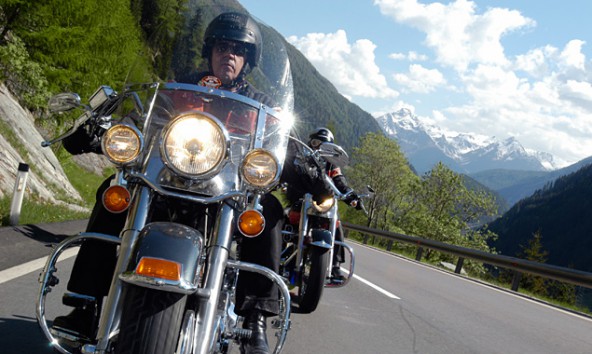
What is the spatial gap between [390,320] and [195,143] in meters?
4.21

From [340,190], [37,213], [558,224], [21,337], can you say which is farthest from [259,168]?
[558,224]

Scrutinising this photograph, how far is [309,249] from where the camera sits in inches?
213

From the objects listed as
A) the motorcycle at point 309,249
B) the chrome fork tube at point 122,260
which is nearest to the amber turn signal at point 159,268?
the chrome fork tube at point 122,260

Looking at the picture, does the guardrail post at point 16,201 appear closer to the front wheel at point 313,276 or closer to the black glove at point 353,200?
the front wheel at point 313,276

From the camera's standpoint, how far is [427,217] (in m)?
49.5

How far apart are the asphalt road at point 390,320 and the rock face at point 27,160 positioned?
1601mm

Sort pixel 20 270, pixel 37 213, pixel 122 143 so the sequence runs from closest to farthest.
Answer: pixel 122 143 < pixel 20 270 < pixel 37 213

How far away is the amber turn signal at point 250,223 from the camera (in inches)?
101

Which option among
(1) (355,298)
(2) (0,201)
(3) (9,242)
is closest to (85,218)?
(2) (0,201)

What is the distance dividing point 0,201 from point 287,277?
194 inches

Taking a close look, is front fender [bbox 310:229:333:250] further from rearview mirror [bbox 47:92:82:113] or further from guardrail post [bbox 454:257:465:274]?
guardrail post [bbox 454:257:465:274]

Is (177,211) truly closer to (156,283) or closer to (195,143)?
(195,143)

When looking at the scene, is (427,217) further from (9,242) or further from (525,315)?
(9,242)

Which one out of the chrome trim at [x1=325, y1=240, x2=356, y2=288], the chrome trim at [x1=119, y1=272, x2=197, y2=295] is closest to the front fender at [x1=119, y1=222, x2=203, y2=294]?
the chrome trim at [x1=119, y1=272, x2=197, y2=295]
